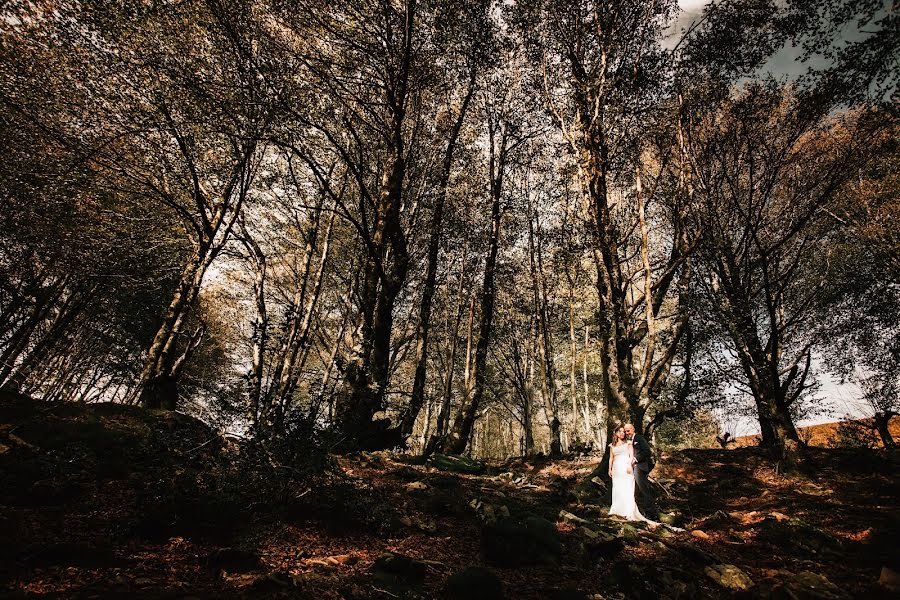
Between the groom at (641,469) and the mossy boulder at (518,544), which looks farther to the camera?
the groom at (641,469)

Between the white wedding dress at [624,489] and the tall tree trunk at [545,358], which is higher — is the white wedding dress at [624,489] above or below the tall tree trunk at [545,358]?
below

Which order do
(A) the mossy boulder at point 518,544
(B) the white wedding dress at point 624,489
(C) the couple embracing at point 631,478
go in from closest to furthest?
(A) the mossy boulder at point 518,544, (B) the white wedding dress at point 624,489, (C) the couple embracing at point 631,478

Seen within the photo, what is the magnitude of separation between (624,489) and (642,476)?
0.69 metres

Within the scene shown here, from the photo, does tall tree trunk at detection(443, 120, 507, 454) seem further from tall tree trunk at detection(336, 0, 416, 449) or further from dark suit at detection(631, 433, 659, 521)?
dark suit at detection(631, 433, 659, 521)

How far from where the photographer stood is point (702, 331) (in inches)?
588

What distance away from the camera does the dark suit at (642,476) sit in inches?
310

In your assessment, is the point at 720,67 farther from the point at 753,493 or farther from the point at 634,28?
the point at 753,493

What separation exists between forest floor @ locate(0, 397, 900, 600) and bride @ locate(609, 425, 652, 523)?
24.0 inches

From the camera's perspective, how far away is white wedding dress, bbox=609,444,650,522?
293 inches

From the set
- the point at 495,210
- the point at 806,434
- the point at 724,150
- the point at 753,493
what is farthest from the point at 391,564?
the point at 806,434

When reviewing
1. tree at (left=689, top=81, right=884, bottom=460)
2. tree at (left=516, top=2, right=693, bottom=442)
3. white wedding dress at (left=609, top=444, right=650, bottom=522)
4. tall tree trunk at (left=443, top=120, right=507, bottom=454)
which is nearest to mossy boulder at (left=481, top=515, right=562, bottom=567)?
white wedding dress at (left=609, top=444, right=650, bottom=522)

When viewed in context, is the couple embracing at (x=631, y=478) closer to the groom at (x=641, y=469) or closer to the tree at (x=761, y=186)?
the groom at (x=641, y=469)

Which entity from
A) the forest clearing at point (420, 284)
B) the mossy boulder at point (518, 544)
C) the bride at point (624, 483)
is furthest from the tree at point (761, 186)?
the mossy boulder at point (518, 544)

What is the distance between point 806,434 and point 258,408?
91.2 feet
